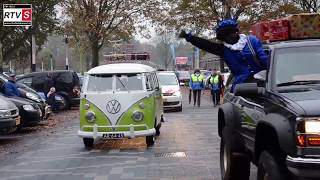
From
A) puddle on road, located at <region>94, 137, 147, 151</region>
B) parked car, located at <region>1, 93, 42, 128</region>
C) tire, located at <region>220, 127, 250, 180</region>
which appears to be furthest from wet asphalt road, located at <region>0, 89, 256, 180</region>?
tire, located at <region>220, 127, 250, 180</region>

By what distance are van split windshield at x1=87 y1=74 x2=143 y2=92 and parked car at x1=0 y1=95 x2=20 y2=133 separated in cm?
213

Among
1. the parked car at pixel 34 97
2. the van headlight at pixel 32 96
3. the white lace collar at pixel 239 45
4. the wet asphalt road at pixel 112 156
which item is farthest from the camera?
the van headlight at pixel 32 96

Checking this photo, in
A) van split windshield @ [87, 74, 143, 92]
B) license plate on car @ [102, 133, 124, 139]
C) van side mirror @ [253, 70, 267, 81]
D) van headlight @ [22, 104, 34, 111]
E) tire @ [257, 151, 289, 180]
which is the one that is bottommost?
license plate on car @ [102, 133, 124, 139]

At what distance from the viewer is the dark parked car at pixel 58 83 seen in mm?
23938

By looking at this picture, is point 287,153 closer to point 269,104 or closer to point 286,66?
point 269,104

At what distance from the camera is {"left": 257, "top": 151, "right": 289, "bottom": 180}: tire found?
5188 mm

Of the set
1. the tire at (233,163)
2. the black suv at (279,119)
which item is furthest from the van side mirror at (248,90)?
the tire at (233,163)

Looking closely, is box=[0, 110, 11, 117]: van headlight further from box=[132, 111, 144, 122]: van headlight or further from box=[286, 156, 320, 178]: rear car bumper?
box=[286, 156, 320, 178]: rear car bumper

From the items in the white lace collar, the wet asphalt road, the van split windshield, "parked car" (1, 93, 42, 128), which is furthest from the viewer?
"parked car" (1, 93, 42, 128)

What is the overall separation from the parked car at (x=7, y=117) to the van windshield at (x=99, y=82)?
6.97 feet

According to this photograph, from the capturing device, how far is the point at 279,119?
5.27 meters

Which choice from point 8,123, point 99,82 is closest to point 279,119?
point 99,82

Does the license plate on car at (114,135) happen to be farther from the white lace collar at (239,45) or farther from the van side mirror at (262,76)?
the van side mirror at (262,76)

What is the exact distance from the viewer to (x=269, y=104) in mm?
5859
